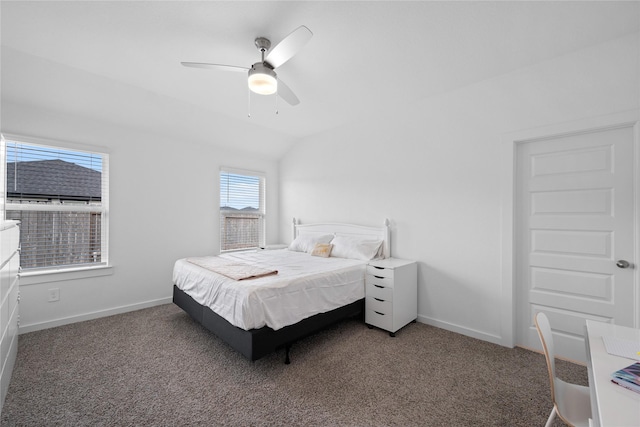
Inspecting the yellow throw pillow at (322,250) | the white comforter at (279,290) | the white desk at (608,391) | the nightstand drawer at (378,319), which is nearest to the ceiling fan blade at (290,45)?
the white comforter at (279,290)

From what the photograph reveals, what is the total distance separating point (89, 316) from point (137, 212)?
52.6 inches

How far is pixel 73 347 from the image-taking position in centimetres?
255

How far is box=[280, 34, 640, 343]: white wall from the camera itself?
2.27 m

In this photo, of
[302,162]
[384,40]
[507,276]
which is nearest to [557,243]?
[507,276]

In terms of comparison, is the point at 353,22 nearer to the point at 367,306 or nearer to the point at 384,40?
the point at 384,40

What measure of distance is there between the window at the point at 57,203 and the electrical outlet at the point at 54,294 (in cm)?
26

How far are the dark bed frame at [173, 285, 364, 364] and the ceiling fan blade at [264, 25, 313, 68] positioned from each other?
2.10m

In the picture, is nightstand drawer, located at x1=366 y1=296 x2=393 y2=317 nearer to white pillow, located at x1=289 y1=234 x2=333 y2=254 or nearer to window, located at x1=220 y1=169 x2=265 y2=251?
white pillow, located at x1=289 y1=234 x2=333 y2=254

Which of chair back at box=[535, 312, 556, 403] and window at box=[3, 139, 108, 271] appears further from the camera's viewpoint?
window at box=[3, 139, 108, 271]

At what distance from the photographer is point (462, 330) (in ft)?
9.56

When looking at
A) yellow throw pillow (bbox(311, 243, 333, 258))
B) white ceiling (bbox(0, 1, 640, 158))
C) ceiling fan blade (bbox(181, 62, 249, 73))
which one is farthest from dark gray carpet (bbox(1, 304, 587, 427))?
white ceiling (bbox(0, 1, 640, 158))

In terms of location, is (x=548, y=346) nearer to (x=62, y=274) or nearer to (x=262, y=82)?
(x=262, y=82)

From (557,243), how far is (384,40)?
7.81ft

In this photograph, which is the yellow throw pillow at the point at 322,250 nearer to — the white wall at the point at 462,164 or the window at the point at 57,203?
the white wall at the point at 462,164
